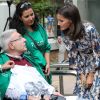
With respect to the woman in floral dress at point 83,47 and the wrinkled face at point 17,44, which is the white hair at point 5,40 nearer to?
the wrinkled face at point 17,44

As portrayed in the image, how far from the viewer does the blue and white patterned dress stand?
416 cm

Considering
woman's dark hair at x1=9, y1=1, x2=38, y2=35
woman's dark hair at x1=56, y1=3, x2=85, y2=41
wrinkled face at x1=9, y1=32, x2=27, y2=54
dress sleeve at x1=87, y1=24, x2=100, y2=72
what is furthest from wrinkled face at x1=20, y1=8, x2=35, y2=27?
dress sleeve at x1=87, y1=24, x2=100, y2=72

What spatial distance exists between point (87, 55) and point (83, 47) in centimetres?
11

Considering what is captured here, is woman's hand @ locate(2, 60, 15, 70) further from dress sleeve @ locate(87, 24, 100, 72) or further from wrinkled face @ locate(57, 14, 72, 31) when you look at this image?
dress sleeve @ locate(87, 24, 100, 72)

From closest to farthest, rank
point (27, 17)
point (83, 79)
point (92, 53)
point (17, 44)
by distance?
point (92, 53), point (83, 79), point (17, 44), point (27, 17)

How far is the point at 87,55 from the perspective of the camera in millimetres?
4270

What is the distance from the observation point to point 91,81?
4250mm

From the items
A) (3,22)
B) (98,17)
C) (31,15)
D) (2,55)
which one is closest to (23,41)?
(2,55)

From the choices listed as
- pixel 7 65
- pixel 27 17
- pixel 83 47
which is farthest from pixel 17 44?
pixel 83 47

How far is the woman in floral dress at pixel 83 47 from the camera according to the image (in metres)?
4.14

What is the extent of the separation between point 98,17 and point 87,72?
29.1 feet

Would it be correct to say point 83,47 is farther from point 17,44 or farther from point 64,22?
point 17,44

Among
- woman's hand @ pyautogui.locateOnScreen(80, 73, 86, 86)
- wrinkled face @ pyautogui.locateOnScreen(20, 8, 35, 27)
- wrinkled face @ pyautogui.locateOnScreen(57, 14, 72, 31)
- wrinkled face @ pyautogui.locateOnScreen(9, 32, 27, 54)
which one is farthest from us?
wrinkled face @ pyautogui.locateOnScreen(20, 8, 35, 27)

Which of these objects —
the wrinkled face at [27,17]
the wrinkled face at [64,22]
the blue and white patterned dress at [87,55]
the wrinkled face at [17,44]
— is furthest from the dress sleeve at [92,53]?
the wrinkled face at [27,17]
